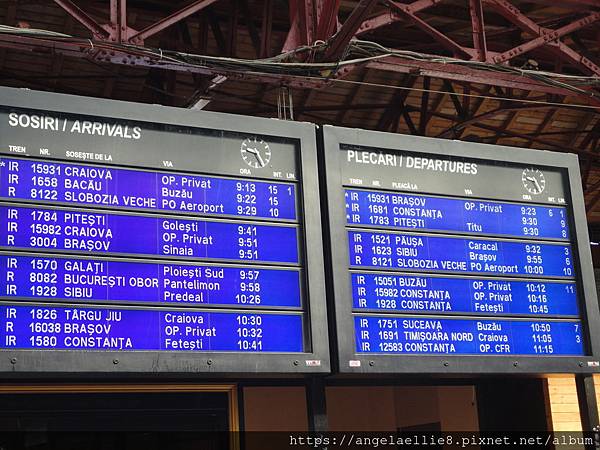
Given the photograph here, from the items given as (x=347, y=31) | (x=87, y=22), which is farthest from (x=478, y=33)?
(x=87, y=22)

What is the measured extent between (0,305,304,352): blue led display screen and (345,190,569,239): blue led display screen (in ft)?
4.94

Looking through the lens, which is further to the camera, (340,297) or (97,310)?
(340,297)

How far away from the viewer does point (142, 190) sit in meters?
9.46

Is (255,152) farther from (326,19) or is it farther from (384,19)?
(384,19)

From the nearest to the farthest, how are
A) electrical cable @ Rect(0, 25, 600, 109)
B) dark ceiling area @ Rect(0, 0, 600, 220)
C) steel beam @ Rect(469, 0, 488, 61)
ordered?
electrical cable @ Rect(0, 25, 600, 109), dark ceiling area @ Rect(0, 0, 600, 220), steel beam @ Rect(469, 0, 488, 61)

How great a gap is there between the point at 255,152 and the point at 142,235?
1589 millimetres

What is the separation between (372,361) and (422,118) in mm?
10534

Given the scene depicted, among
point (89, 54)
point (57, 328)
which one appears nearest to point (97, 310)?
point (57, 328)

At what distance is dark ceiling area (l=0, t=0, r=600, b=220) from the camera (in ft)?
36.0

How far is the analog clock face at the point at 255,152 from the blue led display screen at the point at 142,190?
0.22m

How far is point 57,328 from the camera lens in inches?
341

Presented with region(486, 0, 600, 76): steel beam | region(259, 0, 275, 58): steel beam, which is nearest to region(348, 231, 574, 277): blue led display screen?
region(486, 0, 600, 76): steel beam

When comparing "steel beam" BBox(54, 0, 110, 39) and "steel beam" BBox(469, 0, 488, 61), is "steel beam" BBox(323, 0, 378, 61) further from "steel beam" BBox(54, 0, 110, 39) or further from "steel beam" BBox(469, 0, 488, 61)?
"steel beam" BBox(54, 0, 110, 39)

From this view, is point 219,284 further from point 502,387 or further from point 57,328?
point 502,387
